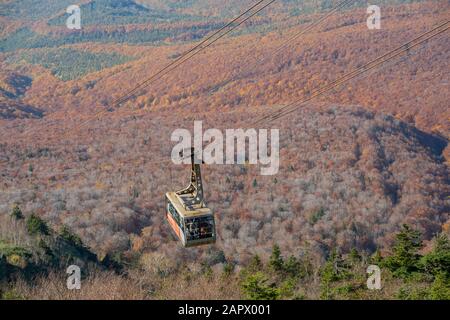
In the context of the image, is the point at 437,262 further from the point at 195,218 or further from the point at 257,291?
the point at 195,218

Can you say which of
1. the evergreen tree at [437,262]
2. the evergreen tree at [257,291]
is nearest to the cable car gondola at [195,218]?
the evergreen tree at [257,291]

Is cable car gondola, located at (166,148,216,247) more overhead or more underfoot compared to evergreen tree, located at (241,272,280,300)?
more overhead

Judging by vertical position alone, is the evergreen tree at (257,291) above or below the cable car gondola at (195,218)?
below

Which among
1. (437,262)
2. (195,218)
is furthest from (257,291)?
(437,262)

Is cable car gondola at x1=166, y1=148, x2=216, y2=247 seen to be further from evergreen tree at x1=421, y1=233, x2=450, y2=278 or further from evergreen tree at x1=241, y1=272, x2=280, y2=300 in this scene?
evergreen tree at x1=421, y1=233, x2=450, y2=278

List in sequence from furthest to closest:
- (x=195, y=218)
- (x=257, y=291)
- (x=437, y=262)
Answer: (x=437, y=262)
(x=257, y=291)
(x=195, y=218)

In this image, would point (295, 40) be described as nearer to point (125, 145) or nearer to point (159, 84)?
point (159, 84)

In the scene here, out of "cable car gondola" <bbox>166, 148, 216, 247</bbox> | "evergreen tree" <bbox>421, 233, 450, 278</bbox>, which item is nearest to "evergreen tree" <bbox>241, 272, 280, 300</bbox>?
"cable car gondola" <bbox>166, 148, 216, 247</bbox>

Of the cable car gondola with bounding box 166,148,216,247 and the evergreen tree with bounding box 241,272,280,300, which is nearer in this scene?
the cable car gondola with bounding box 166,148,216,247

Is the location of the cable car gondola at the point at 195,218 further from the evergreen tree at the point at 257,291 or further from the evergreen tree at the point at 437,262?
the evergreen tree at the point at 437,262

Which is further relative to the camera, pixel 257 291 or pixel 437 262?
pixel 437 262

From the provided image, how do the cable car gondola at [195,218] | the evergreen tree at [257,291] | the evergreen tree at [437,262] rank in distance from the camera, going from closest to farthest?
the cable car gondola at [195,218] → the evergreen tree at [257,291] → the evergreen tree at [437,262]
